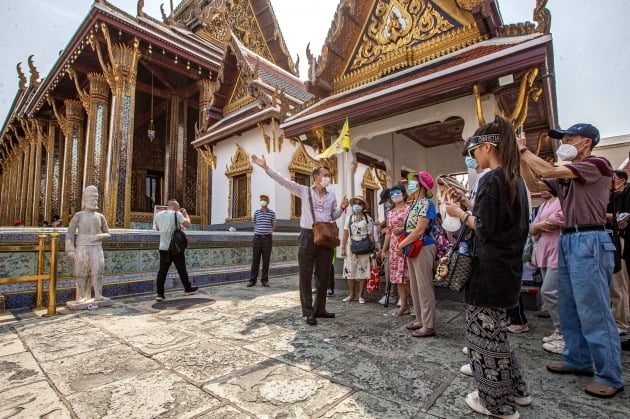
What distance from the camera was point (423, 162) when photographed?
891 cm

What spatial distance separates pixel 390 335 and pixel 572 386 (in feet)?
5.02

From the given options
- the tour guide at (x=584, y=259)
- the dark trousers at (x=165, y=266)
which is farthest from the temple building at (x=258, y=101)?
the dark trousers at (x=165, y=266)

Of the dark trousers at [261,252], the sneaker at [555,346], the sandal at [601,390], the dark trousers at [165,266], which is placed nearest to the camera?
the sandal at [601,390]

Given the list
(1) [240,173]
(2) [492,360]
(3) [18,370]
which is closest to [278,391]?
(2) [492,360]

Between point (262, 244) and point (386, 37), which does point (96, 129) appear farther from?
point (386, 37)

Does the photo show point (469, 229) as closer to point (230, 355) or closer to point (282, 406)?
point (282, 406)

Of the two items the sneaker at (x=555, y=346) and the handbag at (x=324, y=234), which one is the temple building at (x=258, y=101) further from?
the sneaker at (x=555, y=346)

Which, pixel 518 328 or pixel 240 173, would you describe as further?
pixel 240 173

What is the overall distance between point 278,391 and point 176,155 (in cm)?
1300

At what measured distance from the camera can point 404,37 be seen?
19.5 ft

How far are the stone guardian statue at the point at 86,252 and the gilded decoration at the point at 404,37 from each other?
517 cm

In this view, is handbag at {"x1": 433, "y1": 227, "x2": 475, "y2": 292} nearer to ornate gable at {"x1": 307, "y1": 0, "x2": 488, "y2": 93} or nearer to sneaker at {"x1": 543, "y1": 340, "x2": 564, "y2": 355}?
sneaker at {"x1": 543, "y1": 340, "x2": 564, "y2": 355}

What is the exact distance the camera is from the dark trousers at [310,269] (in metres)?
3.96

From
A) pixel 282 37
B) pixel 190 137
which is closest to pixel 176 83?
pixel 190 137
